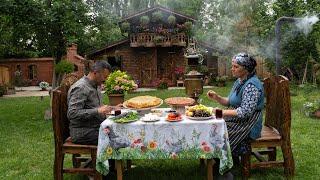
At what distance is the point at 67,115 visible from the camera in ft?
16.3

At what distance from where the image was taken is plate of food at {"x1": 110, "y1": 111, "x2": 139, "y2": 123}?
4.54m

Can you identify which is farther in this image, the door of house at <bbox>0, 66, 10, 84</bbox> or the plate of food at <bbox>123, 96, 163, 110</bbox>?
the door of house at <bbox>0, 66, 10, 84</bbox>

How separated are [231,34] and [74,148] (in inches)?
808

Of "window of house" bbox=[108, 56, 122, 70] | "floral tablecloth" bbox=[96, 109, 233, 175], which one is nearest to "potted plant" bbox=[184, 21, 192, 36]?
"window of house" bbox=[108, 56, 122, 70]

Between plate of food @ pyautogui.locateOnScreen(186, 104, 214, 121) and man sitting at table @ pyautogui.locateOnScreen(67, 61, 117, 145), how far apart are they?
1014 mm

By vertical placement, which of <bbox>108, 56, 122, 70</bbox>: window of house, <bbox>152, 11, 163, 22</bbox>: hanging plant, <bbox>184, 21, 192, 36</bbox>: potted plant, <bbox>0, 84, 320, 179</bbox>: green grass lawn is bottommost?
<bbox>0, 84, 320, 179</bbox>: green grass lawn

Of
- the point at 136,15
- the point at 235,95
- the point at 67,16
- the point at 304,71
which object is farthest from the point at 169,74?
the point at 235,95

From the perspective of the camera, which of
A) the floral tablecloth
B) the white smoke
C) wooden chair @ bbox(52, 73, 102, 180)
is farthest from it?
the white smoke

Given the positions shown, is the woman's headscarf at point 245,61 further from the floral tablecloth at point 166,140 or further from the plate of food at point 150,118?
the plate of food at point 150,118

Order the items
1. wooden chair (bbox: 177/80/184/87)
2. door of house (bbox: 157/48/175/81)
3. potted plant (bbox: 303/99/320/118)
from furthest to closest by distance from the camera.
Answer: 1. door of house (bbox: 157/48/175/81)
2. wooden chair (bbox: 177/80/184/87)
3. potted plant (bbox: 303/99/320/118)

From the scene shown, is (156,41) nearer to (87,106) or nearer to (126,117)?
(87,106)

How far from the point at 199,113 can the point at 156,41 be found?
60.4 ft

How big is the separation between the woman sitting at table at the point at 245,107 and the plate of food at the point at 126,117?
1049 millimetres

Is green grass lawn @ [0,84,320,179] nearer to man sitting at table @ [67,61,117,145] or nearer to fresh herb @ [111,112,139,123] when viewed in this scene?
man sitting at table @ [67,61,117,145]
